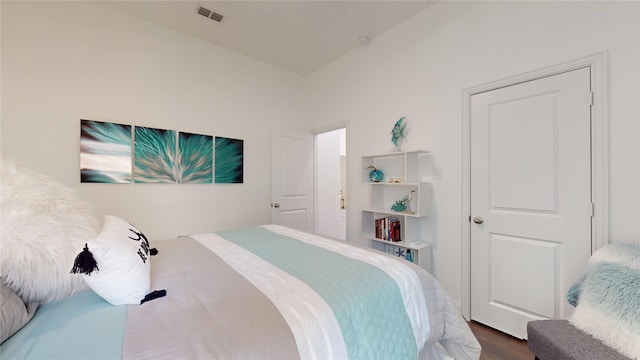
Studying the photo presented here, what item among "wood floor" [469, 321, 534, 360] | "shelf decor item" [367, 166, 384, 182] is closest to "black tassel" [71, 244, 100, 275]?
"wood floor" [469, 321, 534, 360]

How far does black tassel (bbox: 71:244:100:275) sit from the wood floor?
7.62ft

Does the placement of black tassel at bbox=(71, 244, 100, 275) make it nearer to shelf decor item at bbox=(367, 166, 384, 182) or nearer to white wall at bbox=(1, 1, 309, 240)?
white wall at bbox=(1, 1, 309, 240)

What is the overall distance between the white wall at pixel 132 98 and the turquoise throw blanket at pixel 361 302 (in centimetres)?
205

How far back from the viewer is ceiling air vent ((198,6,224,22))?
8.34 feet

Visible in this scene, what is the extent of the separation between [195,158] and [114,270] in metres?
2.30

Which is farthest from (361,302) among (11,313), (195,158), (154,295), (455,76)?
(195,158)

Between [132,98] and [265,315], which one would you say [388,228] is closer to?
[265,315]

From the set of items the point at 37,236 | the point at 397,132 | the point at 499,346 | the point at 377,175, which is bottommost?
the point at 499,346

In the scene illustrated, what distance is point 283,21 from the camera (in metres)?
2.73


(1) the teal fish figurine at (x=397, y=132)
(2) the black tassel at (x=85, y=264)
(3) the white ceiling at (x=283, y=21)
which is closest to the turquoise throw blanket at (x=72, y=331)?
(2) the black tassel at (x=85, y=264)

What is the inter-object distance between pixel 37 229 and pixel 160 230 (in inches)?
79.7

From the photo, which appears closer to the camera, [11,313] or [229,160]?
[11,313]

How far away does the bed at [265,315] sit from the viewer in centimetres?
73

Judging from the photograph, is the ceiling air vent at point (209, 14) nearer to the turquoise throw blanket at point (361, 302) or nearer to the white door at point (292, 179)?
the white door at point (292, 179)
